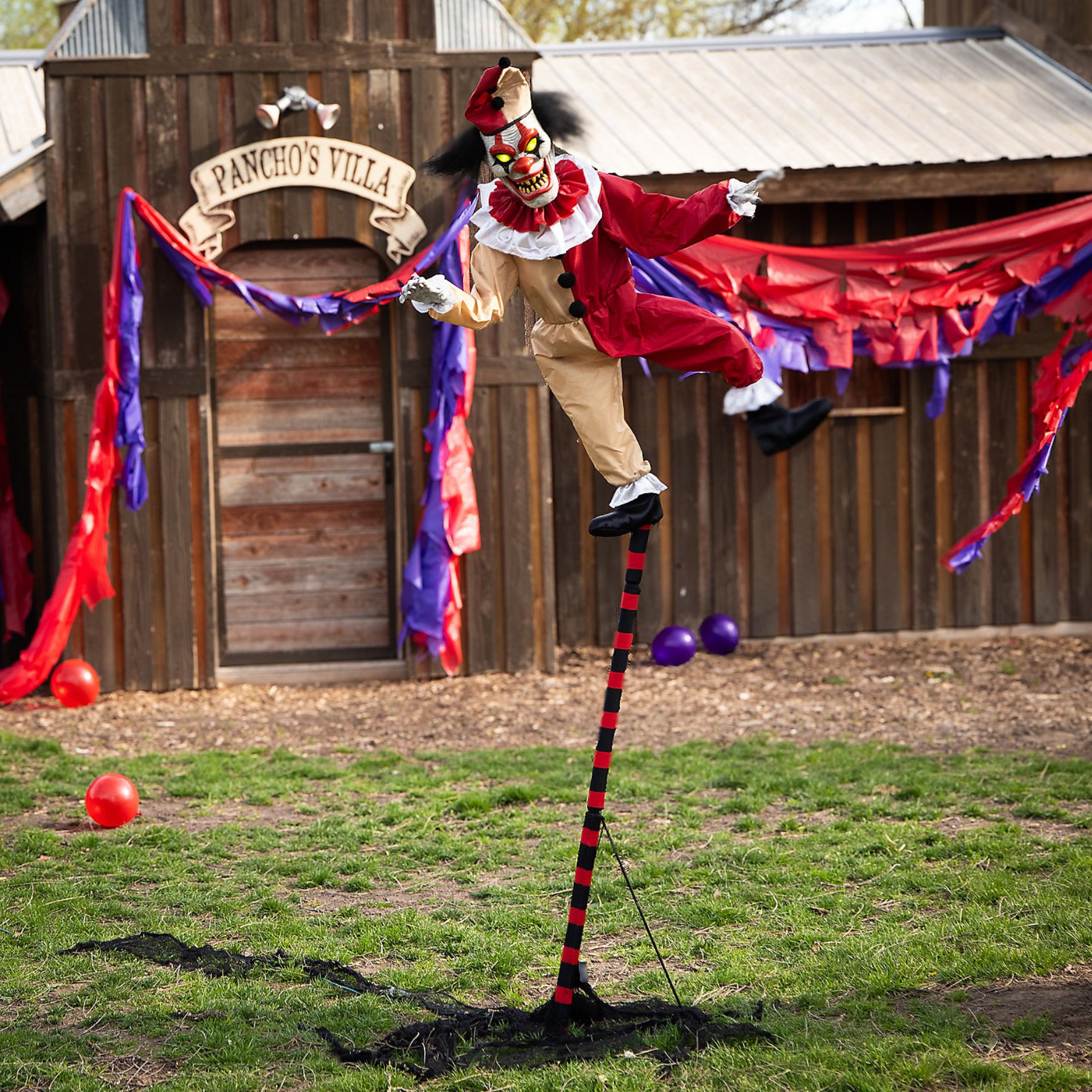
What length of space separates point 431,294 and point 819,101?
6.82m

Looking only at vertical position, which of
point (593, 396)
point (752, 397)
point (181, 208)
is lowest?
point (593, 396)

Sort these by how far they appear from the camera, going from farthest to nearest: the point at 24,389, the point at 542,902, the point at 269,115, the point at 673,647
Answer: the point at 24,389, the point at 673,647, the point at 269,115, the point at 542,902

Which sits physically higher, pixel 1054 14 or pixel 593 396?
pixel 1054 14

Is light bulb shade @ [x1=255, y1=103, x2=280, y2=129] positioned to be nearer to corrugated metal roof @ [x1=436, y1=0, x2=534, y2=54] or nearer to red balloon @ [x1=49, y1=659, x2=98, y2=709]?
corrugated metal roof @ [x1=436, y1=0, x2=534, y2=54]

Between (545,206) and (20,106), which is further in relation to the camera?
(20,106)

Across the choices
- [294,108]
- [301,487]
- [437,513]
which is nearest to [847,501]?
[437,513]

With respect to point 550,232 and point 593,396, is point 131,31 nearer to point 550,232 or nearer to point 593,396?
point 550,232

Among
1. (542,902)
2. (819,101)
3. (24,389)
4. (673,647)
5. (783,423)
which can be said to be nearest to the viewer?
(542,902)

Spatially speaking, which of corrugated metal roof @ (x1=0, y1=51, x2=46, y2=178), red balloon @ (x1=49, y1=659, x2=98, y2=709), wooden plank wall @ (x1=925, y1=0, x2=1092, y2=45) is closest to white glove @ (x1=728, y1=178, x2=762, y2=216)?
red balloon @ (x1=49, y1=659, x2=98, y2=709)

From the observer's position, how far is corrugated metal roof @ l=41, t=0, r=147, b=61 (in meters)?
7.69

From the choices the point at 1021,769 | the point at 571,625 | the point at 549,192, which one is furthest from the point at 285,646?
the point at 549,192

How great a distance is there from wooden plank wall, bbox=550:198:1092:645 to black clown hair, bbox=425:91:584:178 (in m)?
4.84

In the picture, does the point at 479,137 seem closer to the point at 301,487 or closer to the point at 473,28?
the point at 473,28

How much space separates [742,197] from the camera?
11.5ft
